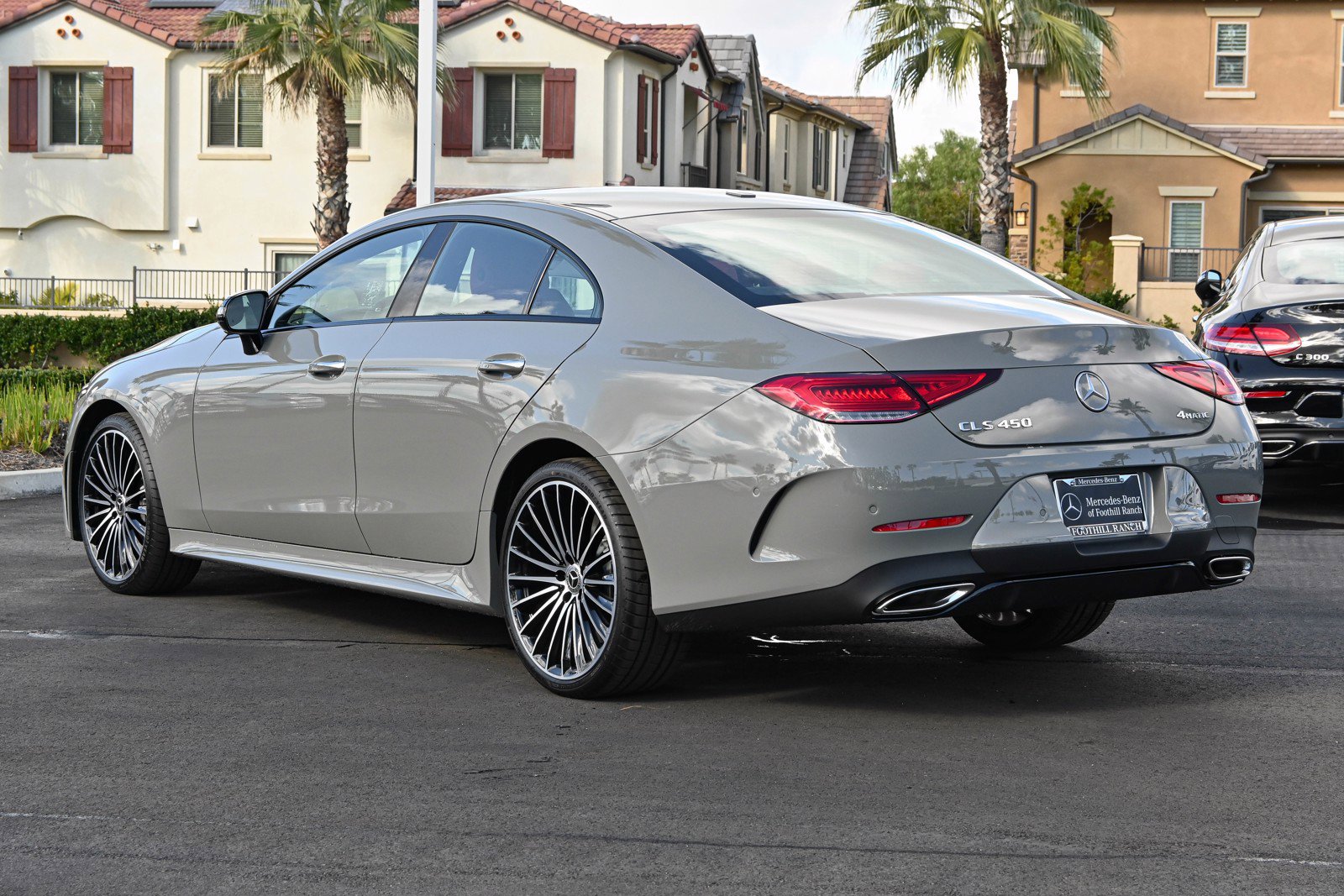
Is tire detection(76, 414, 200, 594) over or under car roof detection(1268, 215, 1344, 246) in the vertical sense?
under

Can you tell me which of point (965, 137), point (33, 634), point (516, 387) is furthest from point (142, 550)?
point (965, 137)

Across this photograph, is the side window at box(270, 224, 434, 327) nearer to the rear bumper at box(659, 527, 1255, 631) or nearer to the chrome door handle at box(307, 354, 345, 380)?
the chrome door handle at box(307, 354, 345, 380)

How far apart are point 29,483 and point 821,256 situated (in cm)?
750

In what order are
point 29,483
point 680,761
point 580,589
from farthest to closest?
point 29,483 < point 580,589 < point 680,761

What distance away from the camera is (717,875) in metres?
3.67

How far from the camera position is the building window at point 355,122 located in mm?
36219

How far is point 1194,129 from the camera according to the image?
1305 inches

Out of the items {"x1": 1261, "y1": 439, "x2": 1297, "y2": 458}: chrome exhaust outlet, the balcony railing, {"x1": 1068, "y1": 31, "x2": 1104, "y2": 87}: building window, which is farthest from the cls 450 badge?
{"x1": 1068, "y1": 31, "x2": 1104, "y2": 87}: building window

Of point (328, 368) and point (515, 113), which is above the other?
point (515, 113)

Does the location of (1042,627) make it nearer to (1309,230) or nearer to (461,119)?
(1309,230)

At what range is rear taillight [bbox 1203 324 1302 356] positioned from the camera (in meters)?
9.52

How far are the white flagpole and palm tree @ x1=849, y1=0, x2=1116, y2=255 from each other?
15.4 meters

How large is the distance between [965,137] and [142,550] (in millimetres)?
104848

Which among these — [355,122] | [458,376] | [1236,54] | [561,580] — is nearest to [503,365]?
[458,376]
